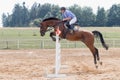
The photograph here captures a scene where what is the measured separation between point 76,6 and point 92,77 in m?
78.7

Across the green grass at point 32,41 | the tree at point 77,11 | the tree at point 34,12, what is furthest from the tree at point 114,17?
the tree at point 34,12

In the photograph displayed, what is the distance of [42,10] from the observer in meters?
106

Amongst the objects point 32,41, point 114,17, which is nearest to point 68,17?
point 32,41

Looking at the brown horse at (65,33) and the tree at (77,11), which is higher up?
the tree at (77,11)

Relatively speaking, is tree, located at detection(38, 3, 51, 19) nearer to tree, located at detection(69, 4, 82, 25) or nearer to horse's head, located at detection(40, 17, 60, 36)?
tree, located at detection(69, 4, 82, 25)

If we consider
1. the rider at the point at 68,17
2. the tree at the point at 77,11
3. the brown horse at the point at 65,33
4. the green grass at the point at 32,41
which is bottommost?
the green grass at the point at 32,41

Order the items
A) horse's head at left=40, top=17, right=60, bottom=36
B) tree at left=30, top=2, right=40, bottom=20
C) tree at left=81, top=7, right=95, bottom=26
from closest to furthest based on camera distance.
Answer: horse's head at left=40, top=17, right=60, bottom=36
tree at left=81, top=7, right=95, bottom=26
tree at left=30, top=2, right=40, bottom=20

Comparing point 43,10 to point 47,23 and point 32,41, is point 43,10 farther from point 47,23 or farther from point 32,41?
point 47,23

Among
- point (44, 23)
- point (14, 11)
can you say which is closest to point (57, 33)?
point (44, 23)

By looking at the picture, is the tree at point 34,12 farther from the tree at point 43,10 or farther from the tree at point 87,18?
the tree at point 87,18

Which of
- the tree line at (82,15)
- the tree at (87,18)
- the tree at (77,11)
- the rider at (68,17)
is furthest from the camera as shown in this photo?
the tree at (77,11)

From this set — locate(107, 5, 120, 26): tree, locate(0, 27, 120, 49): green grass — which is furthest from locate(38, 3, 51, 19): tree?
locate(0, 27, 120, 49): green grass

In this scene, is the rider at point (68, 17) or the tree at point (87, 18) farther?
the tree at point (87, 18)

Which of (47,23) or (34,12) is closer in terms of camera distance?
(47,23)
